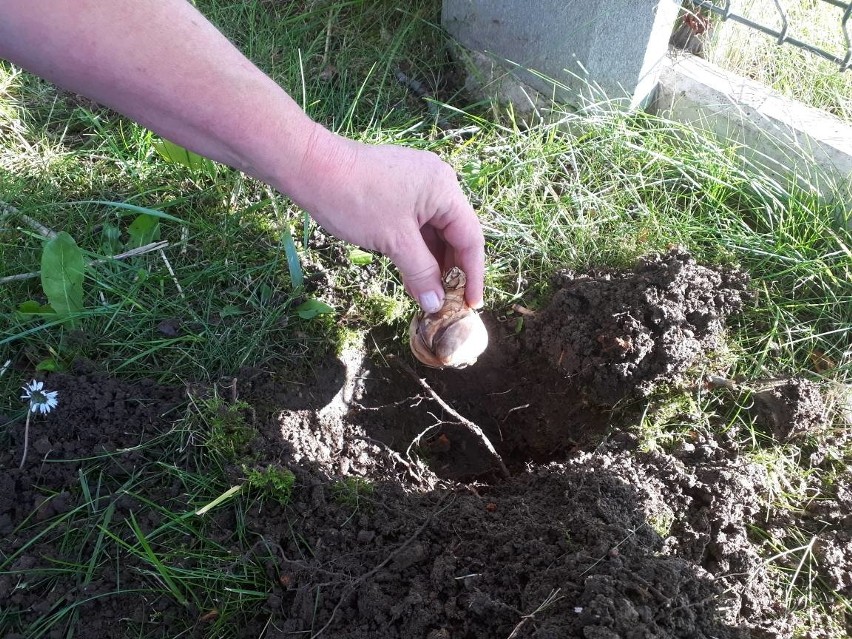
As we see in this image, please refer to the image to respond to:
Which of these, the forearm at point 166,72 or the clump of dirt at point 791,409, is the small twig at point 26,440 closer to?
the forearm at point 166,72

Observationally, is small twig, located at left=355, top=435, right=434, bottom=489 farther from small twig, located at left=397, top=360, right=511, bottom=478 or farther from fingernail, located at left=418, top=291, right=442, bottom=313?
fingernail, located at left=418, top=291, right=442, bottom=313

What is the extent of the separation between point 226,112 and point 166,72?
0.44 feet

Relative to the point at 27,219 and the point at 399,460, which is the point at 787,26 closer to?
the point at 399,460

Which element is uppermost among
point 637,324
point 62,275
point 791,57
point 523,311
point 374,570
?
point 791,57

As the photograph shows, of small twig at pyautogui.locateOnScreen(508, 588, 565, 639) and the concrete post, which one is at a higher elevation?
the concrete post

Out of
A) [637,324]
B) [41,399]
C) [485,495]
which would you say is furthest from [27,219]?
[637,324]

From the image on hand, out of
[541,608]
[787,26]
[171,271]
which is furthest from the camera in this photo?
[787,26]

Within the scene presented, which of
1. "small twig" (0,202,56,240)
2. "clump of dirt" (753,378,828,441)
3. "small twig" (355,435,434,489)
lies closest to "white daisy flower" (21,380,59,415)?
"small twig" (0,202,56,240)

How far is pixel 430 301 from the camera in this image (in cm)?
185

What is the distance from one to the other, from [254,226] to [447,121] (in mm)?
1052

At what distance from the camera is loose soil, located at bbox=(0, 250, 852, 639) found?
155cm

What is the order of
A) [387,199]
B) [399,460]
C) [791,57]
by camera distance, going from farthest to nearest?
1. [791,57]
2. [399,460]
3. [387,199]

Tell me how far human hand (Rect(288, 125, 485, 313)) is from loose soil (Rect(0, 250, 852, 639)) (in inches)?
22.0

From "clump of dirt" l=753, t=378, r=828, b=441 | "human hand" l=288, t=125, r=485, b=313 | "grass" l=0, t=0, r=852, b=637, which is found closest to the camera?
"human hand" l=288, t=125, r=485, b=313
